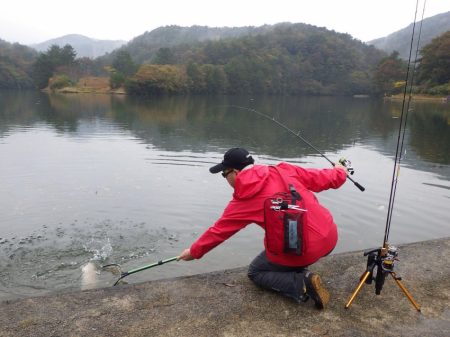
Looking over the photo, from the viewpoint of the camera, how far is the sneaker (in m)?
3.50

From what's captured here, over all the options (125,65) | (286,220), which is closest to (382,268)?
(286,220)

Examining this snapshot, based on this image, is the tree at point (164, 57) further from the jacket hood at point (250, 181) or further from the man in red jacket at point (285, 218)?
the jacket hood at point (250, 181)

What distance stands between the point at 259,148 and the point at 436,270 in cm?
1314

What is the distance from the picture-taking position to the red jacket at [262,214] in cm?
331

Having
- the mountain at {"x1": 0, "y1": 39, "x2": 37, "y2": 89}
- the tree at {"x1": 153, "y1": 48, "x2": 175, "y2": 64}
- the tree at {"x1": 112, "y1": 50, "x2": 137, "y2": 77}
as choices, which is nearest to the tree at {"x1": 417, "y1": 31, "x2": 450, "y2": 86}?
the tree at {"x1": 112, "y1": 50, "x2": 137, "y2": 77}

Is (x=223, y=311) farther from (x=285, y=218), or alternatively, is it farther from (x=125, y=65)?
(x=125, y=65)

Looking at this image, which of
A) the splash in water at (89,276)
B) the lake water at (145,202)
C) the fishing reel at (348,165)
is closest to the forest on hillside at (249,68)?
the lake water at (145,202)

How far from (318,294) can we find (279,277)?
0.39 m

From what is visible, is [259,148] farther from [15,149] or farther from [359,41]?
[359,41]

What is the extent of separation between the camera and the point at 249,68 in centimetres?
10319

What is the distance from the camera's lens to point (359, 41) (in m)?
153

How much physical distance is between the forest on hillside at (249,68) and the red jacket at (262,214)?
71.1 m

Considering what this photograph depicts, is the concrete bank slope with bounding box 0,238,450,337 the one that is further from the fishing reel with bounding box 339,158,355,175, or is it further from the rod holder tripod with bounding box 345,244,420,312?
the fishing reel with bounding box 339,158,355,175

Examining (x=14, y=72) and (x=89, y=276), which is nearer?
(x=89, y=276)
